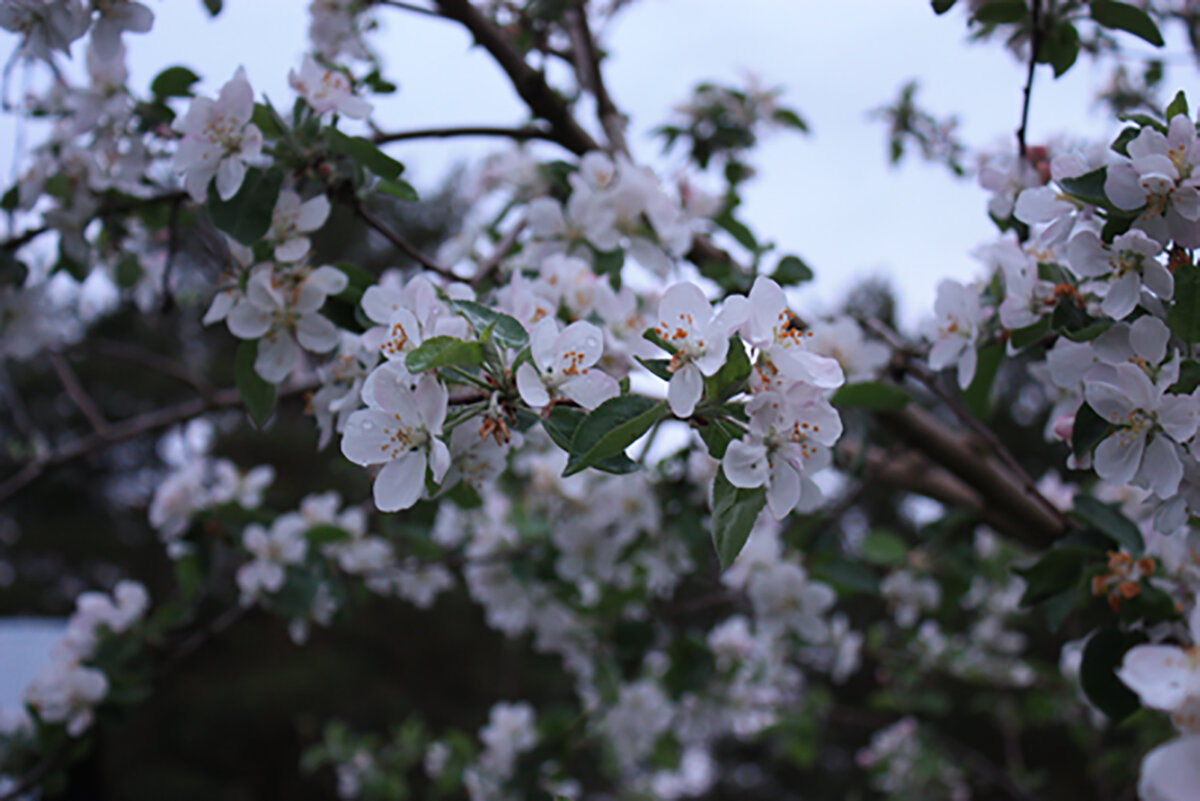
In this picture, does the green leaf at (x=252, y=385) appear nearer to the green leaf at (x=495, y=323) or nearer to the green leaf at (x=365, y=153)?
the green leaf at (x=365, y=153)

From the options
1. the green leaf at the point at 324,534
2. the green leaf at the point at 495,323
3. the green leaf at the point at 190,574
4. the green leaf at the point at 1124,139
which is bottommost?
the green leaf at the point at 190,574

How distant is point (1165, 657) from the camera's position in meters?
0.57

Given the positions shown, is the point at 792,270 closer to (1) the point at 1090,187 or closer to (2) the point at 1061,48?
(2) the point at 1061,48

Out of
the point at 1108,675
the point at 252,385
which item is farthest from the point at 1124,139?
the point at 252,385

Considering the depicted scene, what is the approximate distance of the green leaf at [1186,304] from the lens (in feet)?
2.40

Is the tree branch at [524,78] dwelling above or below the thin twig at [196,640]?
above

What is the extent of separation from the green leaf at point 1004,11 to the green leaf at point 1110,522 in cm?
66

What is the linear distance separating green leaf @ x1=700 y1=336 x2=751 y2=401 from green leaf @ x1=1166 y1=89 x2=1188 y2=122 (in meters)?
0.48

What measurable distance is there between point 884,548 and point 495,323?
1.54m

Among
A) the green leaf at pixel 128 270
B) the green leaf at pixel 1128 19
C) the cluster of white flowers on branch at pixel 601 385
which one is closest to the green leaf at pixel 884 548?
the cluster of white flowers on branch at pixel 601 385

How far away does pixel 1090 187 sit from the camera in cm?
79

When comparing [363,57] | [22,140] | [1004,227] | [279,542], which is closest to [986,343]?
[1004,227]

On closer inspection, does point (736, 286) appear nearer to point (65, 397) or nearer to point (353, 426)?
point (353, 426)

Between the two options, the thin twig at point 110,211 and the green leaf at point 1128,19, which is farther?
the thin twig at point 110,211
